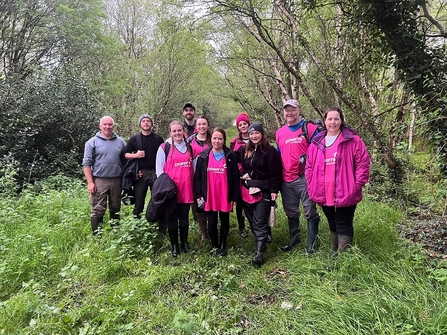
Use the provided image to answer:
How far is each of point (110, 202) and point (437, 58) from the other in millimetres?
5102

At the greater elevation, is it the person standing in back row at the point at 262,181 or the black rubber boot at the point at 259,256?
the person standing in back row at the point at 262,181

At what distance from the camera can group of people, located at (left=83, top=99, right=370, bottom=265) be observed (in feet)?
11.1

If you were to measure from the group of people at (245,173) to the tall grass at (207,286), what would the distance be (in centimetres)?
32

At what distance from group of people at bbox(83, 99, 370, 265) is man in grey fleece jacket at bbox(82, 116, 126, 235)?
0.01 meters

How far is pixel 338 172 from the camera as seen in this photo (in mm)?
3252

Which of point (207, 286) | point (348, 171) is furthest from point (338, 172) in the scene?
point (207, 286)

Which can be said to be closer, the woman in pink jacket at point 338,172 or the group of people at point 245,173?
the woman in pink jacket at point 338,172

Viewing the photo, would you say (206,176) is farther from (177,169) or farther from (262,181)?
(262,181)

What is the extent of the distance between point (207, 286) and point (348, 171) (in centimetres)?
201

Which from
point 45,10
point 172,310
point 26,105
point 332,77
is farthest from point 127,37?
point 172,310

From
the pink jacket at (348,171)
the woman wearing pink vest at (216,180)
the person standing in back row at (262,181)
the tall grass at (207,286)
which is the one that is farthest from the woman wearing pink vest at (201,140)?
the pink jacket at (348,171)

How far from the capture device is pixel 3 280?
3350 mm

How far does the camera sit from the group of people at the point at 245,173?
338 centimetres

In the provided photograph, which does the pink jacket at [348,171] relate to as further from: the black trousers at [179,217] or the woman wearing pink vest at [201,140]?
the black trousers at [179,217]
